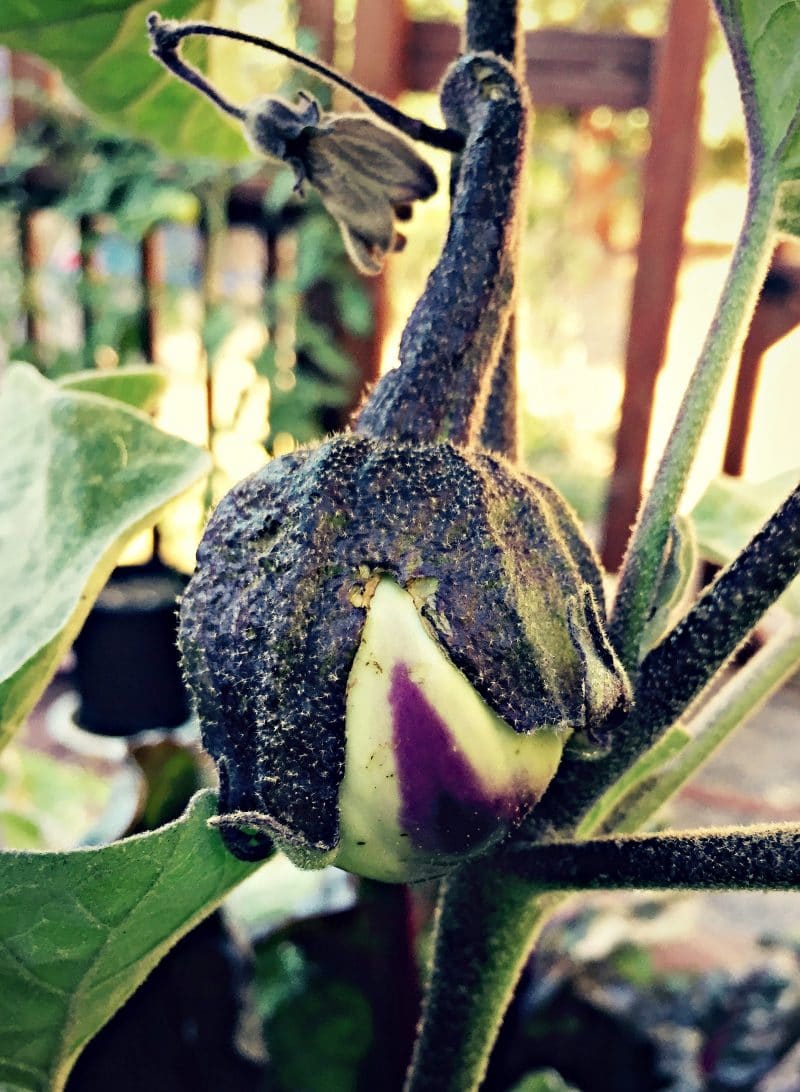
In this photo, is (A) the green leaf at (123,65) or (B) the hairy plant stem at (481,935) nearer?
(B) the hairy plant stem at (481,935)

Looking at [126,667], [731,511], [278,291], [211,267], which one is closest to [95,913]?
[731,511]

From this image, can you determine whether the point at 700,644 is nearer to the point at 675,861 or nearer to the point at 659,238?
the point at 675,861

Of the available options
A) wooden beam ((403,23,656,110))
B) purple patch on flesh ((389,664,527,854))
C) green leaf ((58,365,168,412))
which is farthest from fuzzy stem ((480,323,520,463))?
wooden beam ((403,23,656,110))

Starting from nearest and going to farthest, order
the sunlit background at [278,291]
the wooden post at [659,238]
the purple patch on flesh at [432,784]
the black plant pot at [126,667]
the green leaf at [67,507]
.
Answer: the purple patch on flesh at [432,784], the green leaf at [67,507], the wooden post at [659,238], the black plant pot at [126,667], the sunlit background at [278,291]

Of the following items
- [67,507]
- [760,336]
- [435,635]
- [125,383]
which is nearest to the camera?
[435,635]

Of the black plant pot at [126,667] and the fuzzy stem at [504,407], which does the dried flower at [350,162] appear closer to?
the fuzzy stem at [504,407]

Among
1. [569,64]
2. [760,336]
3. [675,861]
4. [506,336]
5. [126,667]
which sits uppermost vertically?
[569,64]

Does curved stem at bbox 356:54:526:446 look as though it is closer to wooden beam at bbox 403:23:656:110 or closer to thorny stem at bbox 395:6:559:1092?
thorny stem at bbox 395:6:559:1092

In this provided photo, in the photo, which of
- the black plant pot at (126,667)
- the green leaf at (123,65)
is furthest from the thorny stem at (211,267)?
the green leaf at (123,65)
